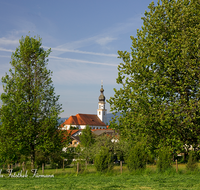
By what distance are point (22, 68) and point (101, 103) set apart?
15684 centimetres

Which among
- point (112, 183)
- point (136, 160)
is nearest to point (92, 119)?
point (136, 160)

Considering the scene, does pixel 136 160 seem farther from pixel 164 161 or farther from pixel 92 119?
pixel 92 119

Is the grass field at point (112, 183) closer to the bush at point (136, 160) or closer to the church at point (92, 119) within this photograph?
the bush at point (136, 160)

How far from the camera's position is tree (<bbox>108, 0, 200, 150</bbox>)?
13531mm

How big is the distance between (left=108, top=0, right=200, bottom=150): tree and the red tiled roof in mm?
139315

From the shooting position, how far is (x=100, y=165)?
879 inches

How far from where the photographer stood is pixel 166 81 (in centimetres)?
1389

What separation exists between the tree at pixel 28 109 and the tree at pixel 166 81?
9.16 meters

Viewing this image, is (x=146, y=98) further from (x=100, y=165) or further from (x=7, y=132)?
(x=7, y=132)

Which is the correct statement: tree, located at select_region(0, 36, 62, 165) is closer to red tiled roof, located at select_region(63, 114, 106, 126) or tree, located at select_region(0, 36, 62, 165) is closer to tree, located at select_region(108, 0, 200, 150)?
tree, located at select_region(108, 0, 200, 150)

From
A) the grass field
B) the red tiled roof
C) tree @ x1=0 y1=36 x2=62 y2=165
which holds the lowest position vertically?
the grass field

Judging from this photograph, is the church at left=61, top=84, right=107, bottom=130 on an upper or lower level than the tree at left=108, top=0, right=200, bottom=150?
upper

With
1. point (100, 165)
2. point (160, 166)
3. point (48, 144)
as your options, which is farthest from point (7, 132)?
point (160, 166)

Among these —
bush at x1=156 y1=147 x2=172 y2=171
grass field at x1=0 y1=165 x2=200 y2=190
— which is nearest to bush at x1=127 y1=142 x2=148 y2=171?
grass field at x1=0 y1=165 x2=200 y2=190
